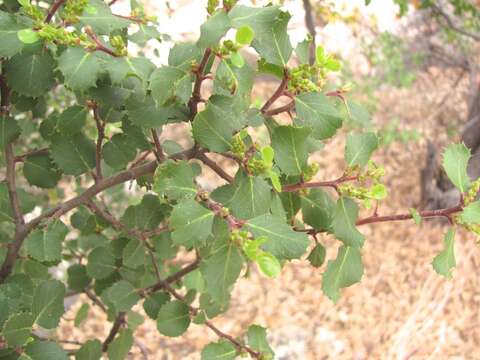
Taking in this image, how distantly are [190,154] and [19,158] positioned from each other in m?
0.49

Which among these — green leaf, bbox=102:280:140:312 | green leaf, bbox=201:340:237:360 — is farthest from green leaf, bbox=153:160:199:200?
green leaf, bbox=102:280:140:312

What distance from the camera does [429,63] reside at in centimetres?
535

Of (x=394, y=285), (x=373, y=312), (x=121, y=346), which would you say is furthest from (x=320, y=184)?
(x=394, y=285)

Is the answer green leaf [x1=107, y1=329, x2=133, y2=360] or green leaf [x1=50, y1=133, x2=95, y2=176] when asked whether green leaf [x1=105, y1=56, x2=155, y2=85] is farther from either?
green leaf [x1=107, y1=329, x2=133, y2=360]

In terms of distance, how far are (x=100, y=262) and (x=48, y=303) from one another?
33 cm

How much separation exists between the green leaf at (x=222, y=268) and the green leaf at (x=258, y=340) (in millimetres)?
435

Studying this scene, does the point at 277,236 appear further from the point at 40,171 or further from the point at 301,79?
the point at 40,171

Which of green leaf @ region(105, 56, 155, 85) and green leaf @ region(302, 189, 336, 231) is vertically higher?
green leaf @ region(105, 56, 155, 85)

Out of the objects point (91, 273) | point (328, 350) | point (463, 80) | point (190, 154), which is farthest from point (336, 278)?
point (463, 80)

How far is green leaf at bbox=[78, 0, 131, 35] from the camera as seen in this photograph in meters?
0.93

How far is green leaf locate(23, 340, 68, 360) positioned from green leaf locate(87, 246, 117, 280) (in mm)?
419

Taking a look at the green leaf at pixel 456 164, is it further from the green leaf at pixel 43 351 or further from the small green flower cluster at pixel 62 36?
the green leaf at pixel 43 351

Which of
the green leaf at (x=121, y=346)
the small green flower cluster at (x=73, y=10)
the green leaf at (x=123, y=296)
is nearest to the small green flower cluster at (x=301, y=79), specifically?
the small green flower cluster at (x=73, y=10)

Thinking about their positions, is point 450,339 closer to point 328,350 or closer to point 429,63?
point 328,350
